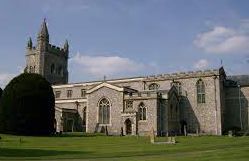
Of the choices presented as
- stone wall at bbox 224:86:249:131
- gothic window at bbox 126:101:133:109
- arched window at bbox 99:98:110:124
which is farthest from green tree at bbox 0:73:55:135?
stone wall at bbox 224:86:249:131

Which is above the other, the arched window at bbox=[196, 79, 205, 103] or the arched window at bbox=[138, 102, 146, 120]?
the arched window at bbox=[196, 79, 205, 103]

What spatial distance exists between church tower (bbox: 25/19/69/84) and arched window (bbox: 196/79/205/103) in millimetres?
37987

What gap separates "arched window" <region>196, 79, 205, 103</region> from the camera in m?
60.9

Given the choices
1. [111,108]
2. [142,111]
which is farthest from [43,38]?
[142,111]

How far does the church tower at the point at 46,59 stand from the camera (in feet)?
287

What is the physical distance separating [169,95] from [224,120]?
10.3 m

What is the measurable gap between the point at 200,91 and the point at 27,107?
26.0 meters

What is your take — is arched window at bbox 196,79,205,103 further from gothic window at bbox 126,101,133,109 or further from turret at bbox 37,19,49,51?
turret at bbox 37,19,49,51

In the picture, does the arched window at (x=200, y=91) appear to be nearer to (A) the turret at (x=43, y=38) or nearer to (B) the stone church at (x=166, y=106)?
(B) the stone church at (x=166, y=106)

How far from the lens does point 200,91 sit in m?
61.3

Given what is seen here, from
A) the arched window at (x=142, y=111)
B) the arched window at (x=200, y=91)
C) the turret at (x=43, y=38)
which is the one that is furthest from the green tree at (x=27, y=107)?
the turret at (x=43, y=38)

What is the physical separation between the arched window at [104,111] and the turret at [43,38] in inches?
1259

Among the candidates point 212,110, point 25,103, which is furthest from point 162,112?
point 25,103

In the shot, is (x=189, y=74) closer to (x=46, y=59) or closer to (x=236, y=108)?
(x=236, y=108)
